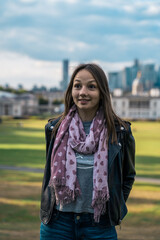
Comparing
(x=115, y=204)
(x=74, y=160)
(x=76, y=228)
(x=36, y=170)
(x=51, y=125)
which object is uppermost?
(x=51, y=125)

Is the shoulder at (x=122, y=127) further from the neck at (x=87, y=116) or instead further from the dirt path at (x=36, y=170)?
the dirt path at (x=36, y=170)

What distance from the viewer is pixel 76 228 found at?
239 centimetres

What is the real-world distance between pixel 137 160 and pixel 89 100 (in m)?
16.1

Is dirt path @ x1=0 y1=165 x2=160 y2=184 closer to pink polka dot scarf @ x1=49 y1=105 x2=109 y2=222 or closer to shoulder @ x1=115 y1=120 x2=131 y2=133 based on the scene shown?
shoulder @ x1=115 y1=120 x2=131 y2=133

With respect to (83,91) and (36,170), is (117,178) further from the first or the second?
(36,170)

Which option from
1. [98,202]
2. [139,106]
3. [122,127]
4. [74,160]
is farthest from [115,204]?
[139,106]

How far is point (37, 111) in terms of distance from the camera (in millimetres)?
130125

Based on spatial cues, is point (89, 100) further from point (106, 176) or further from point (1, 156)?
point (1, 156)

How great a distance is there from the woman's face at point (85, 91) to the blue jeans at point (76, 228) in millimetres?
775

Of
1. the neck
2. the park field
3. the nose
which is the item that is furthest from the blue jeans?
the park field


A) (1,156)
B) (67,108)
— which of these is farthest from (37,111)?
(67,108)

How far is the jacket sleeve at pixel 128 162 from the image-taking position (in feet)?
8.53

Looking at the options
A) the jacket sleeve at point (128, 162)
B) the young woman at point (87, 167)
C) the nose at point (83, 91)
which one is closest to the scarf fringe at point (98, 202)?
the young woman at point (87, 167)

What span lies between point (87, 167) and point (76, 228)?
418mm
